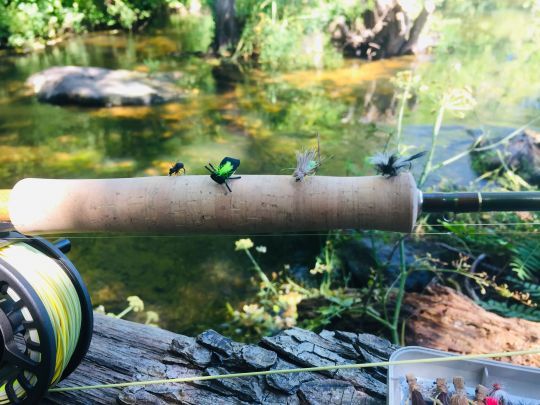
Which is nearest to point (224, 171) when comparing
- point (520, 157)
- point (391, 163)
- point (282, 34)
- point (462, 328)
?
point (391, 163)

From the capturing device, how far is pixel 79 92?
5332mm

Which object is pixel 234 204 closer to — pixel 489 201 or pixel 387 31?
pixel 489 201

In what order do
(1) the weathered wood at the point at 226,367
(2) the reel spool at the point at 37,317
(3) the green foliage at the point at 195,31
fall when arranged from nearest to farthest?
(2) the reel spool at the point at 37,317
(1) the weathered wood at the point at 226,367
(3) the green foliage at the point at 195,31

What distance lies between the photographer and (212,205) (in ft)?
3.79

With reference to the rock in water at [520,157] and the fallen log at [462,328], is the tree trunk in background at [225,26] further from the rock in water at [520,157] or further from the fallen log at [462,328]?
the fallen log at [462,328]

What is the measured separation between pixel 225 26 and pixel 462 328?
19.1 feet

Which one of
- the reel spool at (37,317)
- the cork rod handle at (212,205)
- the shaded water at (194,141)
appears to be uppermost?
the cork rod handle at (212,205)

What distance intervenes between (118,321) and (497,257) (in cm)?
190

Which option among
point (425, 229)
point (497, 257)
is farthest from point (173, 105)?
point (497, 257)

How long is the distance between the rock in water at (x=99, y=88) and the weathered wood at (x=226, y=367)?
4.12 metres

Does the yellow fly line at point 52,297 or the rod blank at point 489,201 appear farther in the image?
the yellow fly line at point 52,297

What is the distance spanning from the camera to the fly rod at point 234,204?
1.07 m

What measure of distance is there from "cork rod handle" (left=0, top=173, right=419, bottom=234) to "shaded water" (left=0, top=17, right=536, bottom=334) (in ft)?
4.68

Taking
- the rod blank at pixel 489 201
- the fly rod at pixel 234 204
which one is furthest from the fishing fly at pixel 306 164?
the rod blank at pixel 489 201
